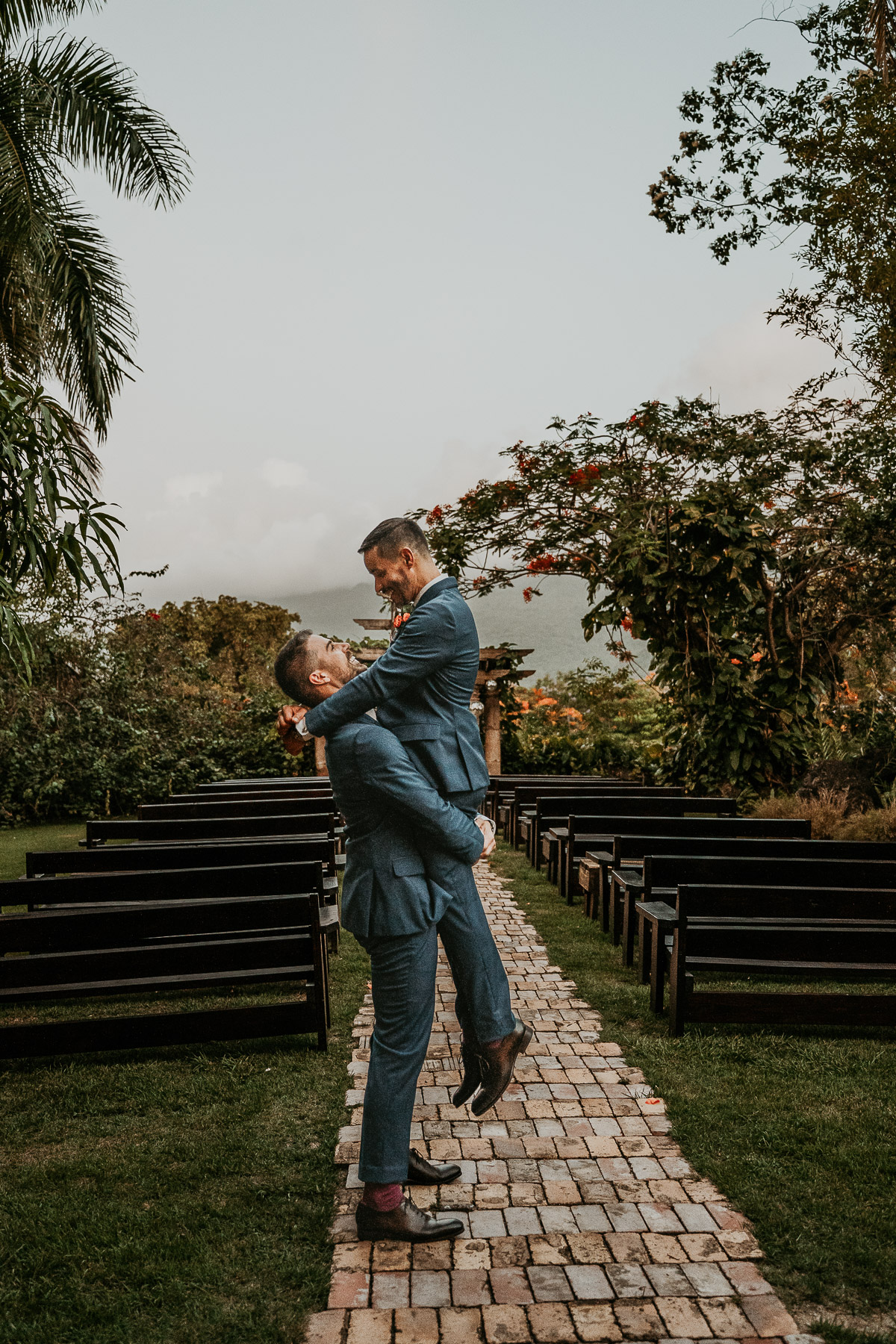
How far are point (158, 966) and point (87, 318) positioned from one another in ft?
25.3

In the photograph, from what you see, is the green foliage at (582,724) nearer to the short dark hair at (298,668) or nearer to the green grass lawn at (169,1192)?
the green grass lawn at (169,1192)

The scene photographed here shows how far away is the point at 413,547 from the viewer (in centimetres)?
313

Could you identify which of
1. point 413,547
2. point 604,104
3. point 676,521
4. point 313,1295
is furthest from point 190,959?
point 604,104

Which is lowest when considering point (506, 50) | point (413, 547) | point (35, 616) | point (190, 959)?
point (190, 959)

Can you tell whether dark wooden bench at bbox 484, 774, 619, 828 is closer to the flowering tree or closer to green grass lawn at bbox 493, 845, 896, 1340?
the flowering tree

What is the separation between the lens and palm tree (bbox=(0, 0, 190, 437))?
970cm

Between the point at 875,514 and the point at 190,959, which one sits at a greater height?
the point at 875,514

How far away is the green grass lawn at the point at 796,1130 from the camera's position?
2729 mm

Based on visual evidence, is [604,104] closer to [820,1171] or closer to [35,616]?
[820,1171]

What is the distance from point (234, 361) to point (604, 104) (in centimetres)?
680

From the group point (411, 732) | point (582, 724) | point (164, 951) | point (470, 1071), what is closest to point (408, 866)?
point (411, 732)

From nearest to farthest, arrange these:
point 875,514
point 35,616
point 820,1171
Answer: point 820,1171 → point 875,514 → point 35,616

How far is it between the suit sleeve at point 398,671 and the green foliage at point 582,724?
43.5ft

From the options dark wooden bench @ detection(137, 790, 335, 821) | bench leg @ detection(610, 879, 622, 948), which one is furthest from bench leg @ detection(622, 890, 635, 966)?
dark wooden bench @ detection(137, 790, 335, 821)
